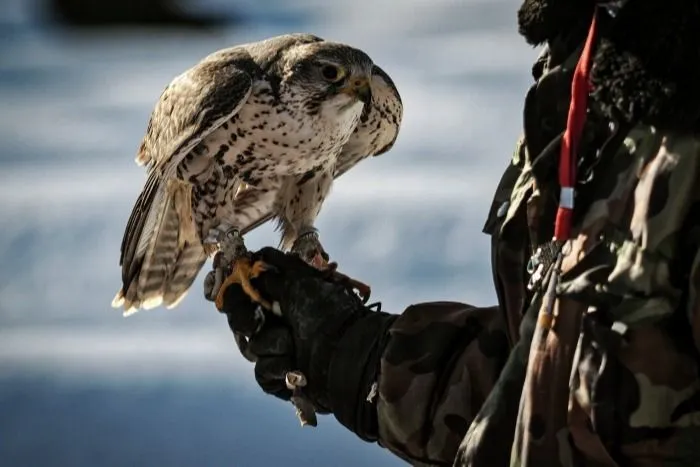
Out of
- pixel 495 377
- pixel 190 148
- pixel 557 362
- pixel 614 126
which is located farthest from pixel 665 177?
pixel 190 148

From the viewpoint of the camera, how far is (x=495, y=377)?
8.05 ft

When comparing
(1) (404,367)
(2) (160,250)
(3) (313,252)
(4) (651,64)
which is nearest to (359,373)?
(1) (404,367)

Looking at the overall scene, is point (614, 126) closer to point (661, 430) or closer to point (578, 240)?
point (578, 240)

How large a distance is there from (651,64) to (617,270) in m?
0.27

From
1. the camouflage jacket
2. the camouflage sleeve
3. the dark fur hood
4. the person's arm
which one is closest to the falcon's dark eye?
the person's arm

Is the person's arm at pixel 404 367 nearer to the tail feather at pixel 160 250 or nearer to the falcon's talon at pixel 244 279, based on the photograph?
the falcon's talon at pixel 244 279

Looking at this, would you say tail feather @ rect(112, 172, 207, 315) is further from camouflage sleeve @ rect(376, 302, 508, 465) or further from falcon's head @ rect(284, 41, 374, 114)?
camouflage sleeve @ rect(376, 302, 508, 465)

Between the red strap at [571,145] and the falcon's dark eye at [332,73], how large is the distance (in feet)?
7.45

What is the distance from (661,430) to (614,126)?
401 millimetres

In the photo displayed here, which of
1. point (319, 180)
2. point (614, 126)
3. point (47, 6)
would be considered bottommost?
point (614, 126)

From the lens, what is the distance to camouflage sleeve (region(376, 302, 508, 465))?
97.3 inches

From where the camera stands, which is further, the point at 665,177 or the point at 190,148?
the point at 190,148

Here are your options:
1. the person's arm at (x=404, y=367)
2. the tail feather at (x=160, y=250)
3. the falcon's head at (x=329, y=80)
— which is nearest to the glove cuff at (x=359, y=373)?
the person's arm at (x=404, y=367)

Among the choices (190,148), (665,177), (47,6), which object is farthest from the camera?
(190,148)
